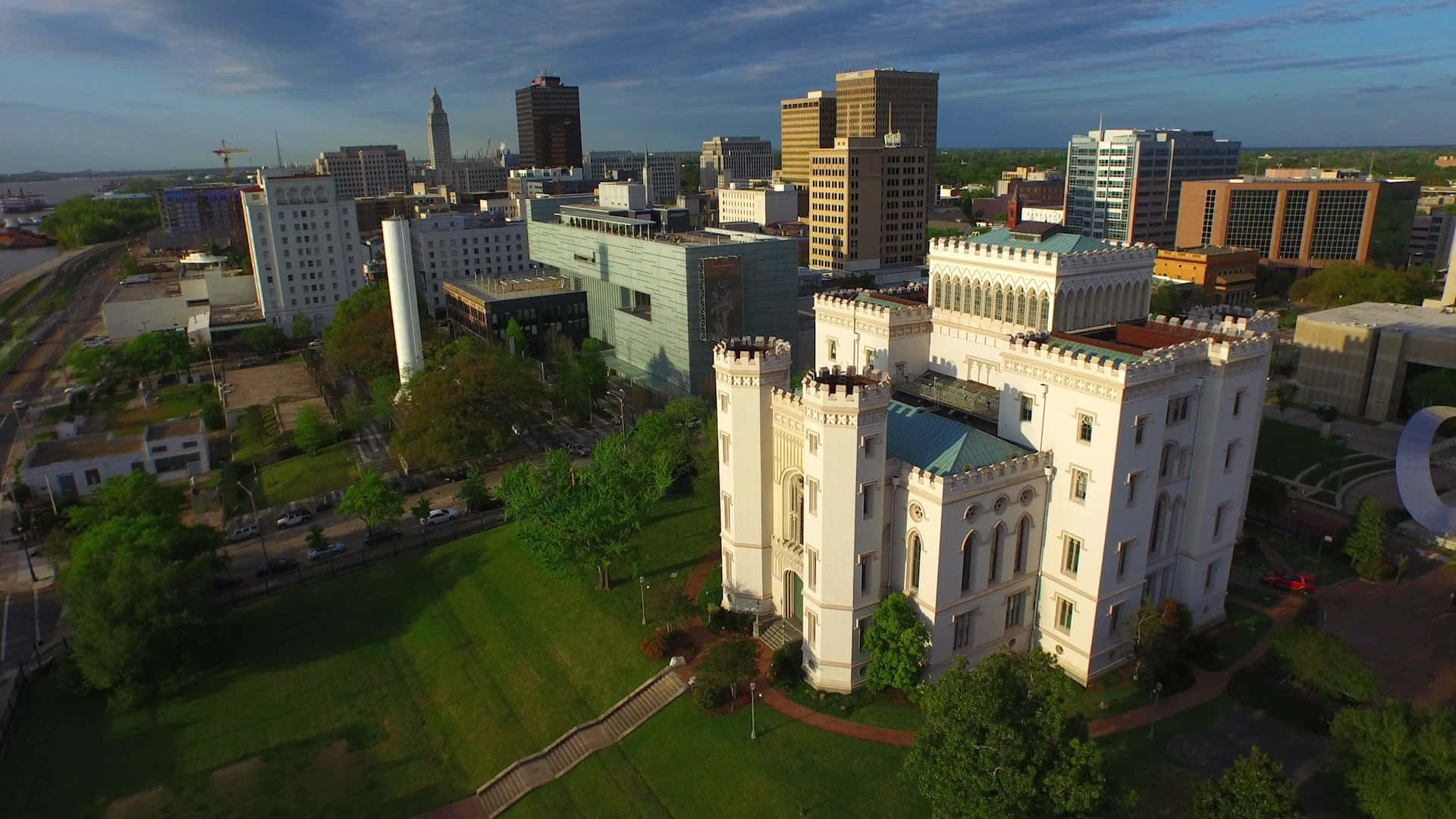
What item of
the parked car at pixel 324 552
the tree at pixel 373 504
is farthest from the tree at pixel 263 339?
the parked car at pixel 324 552

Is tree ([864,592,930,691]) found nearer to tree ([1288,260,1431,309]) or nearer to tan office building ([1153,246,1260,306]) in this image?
tree ([1288,260,1431,309])

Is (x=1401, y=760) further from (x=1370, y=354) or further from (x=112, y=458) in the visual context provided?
(x=112, y=458)

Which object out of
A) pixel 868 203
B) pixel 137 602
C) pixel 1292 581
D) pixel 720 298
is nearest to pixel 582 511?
pixel 137 602

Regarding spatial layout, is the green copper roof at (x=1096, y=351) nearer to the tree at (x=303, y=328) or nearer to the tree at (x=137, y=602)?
the tree at (x=137, y=602)

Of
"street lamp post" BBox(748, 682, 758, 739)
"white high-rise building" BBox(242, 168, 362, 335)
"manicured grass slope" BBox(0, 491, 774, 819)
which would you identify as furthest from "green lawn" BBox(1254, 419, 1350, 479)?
"white high-rise building" BBox(242, 168, 362, 335)

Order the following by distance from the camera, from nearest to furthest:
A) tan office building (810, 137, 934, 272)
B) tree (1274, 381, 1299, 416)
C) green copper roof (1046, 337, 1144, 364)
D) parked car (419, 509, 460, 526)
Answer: green copper roof (1046, 337, 1144, 364)
parked car (419, 509, 460, 526)
tree (1274, 381, 1299, 416)
tan office building (810, 137, 934, 272)

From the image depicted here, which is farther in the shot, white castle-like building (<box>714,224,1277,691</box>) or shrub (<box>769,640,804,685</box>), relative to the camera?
shrub (<box>769,640,804,685</box>)
